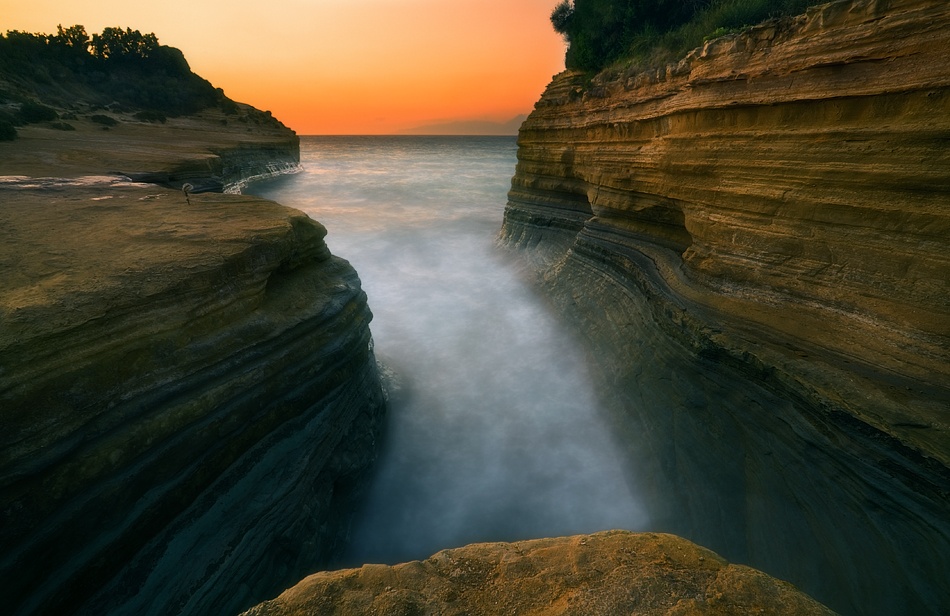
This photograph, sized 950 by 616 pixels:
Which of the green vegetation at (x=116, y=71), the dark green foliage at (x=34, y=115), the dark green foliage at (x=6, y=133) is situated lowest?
the dark green foliage at (x=6, y=133)

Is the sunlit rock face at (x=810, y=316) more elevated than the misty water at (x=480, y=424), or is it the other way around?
the sunlit rock face at (x=810, y=316)

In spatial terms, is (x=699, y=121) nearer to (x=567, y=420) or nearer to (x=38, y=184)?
(x=567, y=420)

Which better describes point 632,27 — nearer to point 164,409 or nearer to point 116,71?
point 164,409

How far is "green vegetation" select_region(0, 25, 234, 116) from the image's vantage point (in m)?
35.4

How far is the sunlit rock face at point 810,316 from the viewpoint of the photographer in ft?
10.6

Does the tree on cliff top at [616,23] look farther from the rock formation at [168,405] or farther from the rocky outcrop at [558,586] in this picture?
the rocky outcrop at [558,586]

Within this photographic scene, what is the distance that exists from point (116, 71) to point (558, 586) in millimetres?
58587

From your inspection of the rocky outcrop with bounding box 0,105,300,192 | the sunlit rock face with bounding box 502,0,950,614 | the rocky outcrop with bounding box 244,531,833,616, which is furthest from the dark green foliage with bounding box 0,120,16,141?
the sunlit rock face with bounding box 502,0,950,614

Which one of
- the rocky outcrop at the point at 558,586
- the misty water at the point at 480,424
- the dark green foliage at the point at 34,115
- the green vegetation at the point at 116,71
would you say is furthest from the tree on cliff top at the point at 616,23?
the green vegetation at the point at 116,71

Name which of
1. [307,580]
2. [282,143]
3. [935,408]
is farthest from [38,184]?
[282,143]

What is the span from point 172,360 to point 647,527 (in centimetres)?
519

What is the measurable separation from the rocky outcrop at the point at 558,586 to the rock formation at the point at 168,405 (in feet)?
6.01

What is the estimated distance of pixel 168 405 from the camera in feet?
10.3

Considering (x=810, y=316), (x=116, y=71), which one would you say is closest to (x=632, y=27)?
(x=810, y=316)
